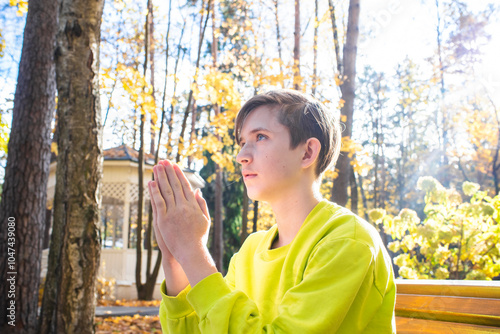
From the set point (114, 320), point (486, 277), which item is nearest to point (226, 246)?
point (114, 320)

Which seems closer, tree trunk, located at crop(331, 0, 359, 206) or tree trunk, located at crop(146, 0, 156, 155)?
tree trunk, located at crop(331, 0, 359, 206)

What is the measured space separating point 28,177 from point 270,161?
187 inches

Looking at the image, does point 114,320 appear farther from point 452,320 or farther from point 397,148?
point 397,148

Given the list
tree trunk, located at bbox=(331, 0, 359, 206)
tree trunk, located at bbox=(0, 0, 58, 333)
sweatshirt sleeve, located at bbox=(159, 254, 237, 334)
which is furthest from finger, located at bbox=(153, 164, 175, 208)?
tree trunk, located at bbox=(331, 0, 359, 206)

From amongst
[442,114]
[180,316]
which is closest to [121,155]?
[180,316]

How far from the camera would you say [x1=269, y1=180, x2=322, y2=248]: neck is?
1.54 metres

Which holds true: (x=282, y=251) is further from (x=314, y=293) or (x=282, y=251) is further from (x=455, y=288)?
(x=455, y=288)

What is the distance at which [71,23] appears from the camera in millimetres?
3807

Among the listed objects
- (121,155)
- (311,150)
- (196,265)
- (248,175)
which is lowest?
(196,265)

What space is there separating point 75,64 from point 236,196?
50.9 ft

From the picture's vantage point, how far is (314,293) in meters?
1.14

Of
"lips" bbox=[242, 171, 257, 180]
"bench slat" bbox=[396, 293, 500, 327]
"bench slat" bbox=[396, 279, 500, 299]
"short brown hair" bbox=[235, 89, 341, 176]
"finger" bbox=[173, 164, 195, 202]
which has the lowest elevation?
"bench slat" bbox=[396, 293, 500, 327]

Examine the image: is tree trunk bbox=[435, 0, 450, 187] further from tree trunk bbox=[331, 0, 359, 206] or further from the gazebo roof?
the gazebo roof

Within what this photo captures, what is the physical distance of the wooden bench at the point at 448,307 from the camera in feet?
4.82
